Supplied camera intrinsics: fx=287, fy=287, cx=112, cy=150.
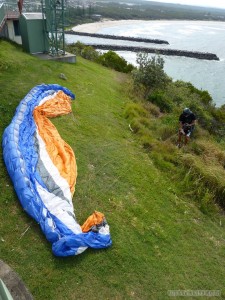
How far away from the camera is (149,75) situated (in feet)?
56.3

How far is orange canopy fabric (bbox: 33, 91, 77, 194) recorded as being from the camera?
7.34 meters

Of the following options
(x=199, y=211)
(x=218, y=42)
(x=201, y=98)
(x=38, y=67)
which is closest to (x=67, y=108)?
(x=38, y=67)

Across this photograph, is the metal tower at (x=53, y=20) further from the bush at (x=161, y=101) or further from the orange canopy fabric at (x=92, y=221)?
the orange canopy fabric at (x=92, y=221)

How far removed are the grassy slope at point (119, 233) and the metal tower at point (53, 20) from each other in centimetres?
691

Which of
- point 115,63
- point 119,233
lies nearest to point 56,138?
point 119,233

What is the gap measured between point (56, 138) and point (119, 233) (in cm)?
368

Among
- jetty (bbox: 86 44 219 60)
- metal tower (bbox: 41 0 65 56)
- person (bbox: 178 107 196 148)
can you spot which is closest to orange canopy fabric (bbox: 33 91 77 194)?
person (bbox: 178 107 196 148)

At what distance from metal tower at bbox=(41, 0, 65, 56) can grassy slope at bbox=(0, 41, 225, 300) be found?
6909 millimetres

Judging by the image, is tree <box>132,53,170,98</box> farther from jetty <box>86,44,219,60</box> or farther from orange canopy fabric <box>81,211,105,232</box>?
jetty <box>86,44,219,60</box>

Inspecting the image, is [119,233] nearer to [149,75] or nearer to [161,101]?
[161,101]

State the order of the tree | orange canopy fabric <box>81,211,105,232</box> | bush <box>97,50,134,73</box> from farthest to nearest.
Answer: bush <box>97,50,134,73</box> → the tree → orange canopy fabric <box>81,211,105,232</box>

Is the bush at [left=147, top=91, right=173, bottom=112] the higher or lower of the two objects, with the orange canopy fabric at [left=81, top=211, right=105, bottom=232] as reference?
lower

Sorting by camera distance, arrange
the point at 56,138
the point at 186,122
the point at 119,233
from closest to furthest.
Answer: the point at 119,233 → the point at 56,138 → the point at 186,122

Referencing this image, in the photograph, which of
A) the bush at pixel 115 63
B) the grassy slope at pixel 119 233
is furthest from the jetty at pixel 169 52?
the grassy slope at pixel 119 233
